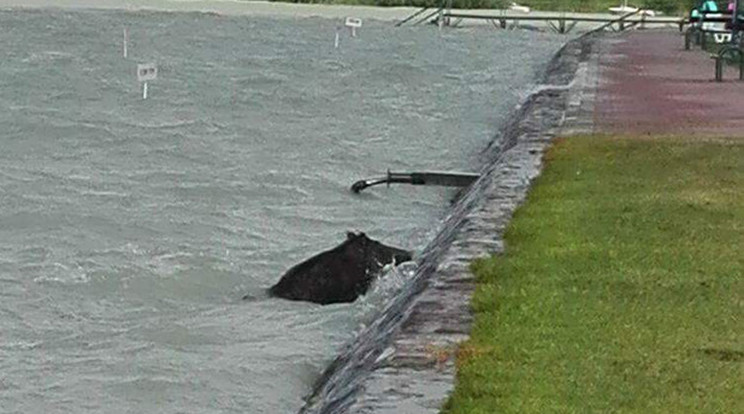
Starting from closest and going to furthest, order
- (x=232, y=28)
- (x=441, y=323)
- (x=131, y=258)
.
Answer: (x=441, y=323) → (x=131, y=258) → (x=232, y=28)

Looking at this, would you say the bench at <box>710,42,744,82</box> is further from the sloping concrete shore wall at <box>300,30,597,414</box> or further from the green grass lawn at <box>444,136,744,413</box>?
the green grass lawn at <box>444,136,744,413</box>

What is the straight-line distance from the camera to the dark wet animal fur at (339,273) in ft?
54.0

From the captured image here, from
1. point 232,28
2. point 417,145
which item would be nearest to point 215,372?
point 417,145

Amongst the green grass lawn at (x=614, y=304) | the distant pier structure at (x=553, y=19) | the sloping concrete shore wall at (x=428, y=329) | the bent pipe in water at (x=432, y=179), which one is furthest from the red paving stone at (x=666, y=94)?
the distant pier structure at (x=553, y=19)

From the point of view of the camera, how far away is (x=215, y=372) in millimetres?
13906

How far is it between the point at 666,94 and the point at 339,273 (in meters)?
14.5

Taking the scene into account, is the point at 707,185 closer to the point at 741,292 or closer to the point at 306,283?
the point at 306,283

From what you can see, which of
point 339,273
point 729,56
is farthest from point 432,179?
point 729,56

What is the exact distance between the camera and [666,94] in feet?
98.7

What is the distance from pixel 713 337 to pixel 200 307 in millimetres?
7971

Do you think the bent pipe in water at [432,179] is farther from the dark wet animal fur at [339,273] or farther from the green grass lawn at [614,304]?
the green grass lawn at [614,304]

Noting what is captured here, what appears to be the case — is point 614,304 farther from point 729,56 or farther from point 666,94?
point 729,56

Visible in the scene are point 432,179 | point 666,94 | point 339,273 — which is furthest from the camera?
point 666,94

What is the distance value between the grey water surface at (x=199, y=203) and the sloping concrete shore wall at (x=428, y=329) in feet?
3.03
